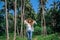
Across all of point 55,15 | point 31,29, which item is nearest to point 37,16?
point 55,15

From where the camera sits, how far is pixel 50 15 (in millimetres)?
75250

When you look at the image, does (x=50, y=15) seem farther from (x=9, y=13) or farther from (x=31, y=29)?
(x=31, y=29)

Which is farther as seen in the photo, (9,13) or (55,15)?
(55,15)

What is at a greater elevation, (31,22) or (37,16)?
(31,22)

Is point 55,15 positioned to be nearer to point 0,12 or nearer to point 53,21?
point 53,21

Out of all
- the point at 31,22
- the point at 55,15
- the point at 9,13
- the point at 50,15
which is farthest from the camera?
the point at 50,15

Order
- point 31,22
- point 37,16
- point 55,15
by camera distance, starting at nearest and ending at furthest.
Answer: point 31,22
point 55,15
point 37,16

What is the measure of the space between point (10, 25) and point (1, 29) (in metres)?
4.25

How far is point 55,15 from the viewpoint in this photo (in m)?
69.7

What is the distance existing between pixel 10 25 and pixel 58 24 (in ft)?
42.1

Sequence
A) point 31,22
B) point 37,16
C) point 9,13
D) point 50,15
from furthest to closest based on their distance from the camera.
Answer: point 37,16 < point 50,15 < point 9,13 < point 31,22

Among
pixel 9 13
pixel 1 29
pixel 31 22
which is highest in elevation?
pixel 31 22

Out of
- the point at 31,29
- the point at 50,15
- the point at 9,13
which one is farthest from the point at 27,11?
the point at 31,29

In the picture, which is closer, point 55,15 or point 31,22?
point 31,22
